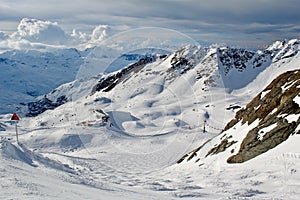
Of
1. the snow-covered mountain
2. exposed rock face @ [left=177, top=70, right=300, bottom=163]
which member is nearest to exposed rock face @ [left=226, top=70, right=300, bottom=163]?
exposed rock face @ [left=177, top=70, right=300, bottom=163]

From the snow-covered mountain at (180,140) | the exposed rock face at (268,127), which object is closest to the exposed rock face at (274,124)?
the exposed rock face at (268,127)

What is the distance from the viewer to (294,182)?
17031 mm

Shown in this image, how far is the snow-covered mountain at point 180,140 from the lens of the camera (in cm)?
1880

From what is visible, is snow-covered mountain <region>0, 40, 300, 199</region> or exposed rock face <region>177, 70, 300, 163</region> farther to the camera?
exposed rock face <region>177, 70, 300, 163</region>

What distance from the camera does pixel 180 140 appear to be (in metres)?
53.5

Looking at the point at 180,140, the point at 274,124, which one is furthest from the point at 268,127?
the point at 180,140

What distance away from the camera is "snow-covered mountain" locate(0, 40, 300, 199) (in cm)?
1880

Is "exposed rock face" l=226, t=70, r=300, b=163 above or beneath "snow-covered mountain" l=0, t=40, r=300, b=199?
above

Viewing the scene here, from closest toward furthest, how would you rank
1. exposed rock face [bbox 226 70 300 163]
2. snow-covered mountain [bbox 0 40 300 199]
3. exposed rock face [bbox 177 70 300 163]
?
snow-covered mountain [bbox 0 40 300 199], exposed rock face [bbox 226 70 300 163], exposed rock face [bbox 177 70 300 163]

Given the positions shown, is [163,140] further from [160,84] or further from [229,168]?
[160,84]

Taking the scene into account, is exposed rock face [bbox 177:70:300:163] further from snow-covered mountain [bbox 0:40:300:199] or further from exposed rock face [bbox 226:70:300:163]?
snow-covered mountain [bbox 0:40:300:199]

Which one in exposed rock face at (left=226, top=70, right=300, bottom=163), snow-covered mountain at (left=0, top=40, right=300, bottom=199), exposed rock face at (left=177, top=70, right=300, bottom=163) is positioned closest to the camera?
snow-covered mountain at (left=0, top=40, right=300, bottom=199)

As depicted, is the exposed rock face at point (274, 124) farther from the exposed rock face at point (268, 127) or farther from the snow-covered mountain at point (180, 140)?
the snow-covered mountain at point (180, 140)

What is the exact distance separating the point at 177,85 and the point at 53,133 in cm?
8259
